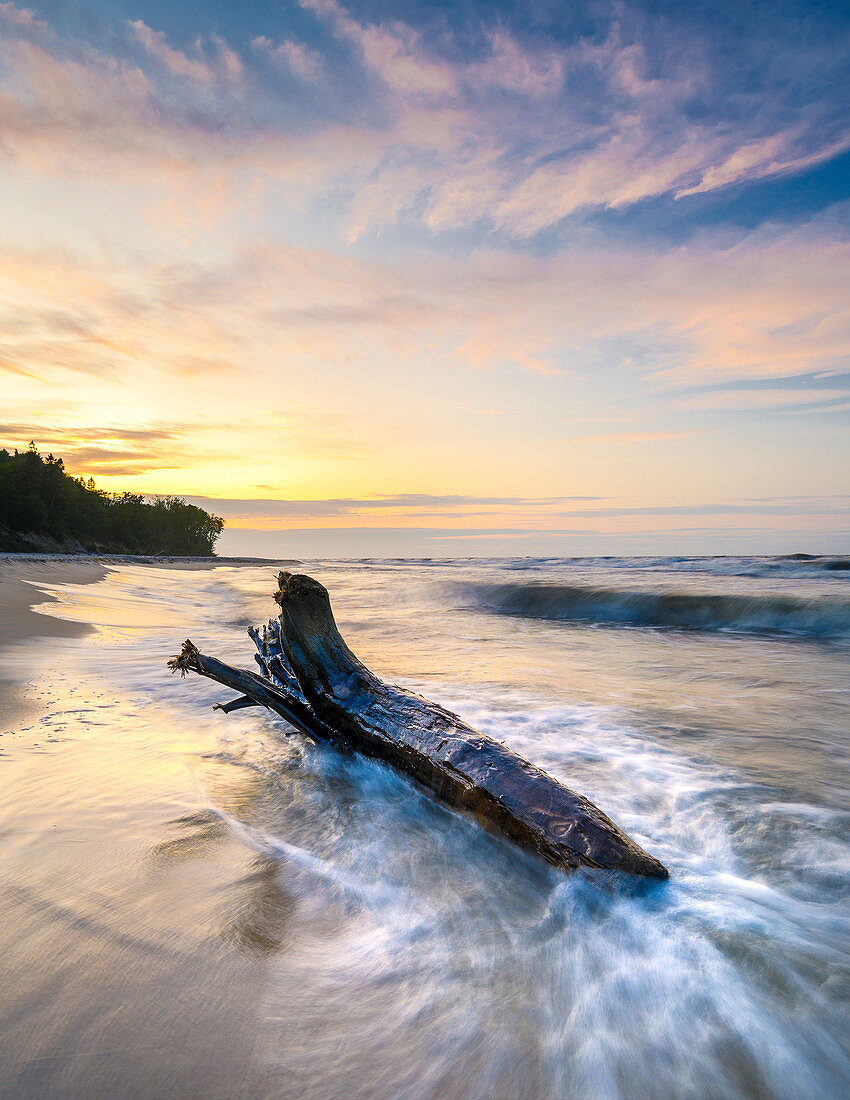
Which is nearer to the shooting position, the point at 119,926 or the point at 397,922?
the point at 119,926

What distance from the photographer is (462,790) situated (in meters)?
2.75

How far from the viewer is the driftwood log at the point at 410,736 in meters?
2.31

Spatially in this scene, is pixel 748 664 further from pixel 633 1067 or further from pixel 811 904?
pixel 633 1067

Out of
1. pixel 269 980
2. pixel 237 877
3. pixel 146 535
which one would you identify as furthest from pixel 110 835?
pixel 146 535

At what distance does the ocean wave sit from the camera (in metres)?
11.3

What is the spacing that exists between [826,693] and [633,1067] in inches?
234

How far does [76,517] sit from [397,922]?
224 ft

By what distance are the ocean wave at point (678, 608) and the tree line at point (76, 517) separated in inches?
1834

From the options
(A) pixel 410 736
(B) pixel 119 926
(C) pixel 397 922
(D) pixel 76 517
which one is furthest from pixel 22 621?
(D) pixel 76 517

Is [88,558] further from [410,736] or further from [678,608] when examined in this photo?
[410,736]

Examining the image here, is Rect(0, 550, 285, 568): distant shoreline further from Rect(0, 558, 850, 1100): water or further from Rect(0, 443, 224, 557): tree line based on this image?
Rect(0, 558, 850, 1100): water

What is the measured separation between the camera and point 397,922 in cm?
213

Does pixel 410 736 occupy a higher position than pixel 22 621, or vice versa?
pixel 410 736

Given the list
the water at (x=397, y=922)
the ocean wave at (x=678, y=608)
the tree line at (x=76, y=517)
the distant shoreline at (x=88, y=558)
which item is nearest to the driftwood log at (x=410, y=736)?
the water at (x=397, y=922)
